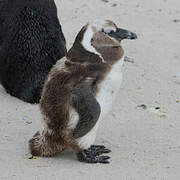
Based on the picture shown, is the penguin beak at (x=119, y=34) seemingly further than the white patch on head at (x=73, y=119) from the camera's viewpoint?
Yes

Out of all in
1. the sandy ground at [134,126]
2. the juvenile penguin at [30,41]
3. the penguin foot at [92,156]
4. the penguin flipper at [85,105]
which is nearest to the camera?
the penguin flipper at [85,105]

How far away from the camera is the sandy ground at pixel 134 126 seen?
126 inches

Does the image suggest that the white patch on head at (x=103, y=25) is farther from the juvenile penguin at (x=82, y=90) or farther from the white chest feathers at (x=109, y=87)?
the white chest feathers at (x=109, y=87)

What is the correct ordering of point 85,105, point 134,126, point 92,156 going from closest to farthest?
point 85,105
point 92,156
point 134,126

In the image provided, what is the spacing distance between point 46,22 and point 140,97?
3.10 ft

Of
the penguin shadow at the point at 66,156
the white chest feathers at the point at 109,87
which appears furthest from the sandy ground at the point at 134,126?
the white chest feathers at the point at 109,87

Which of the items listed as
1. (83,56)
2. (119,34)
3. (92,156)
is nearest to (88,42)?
(83,56)

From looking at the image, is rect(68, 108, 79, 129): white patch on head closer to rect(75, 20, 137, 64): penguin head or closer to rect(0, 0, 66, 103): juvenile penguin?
rect(75, 20, 137, 64): penguin head

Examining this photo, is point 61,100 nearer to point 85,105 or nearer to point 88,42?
point 85,105

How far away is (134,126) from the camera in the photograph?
394 cm

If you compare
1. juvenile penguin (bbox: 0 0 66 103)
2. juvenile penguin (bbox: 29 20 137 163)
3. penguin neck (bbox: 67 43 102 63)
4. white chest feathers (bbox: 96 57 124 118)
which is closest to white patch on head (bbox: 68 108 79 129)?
juvenile penguin (bbox: 29 20 137 163)

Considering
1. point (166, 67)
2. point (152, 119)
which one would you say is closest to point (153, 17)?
point (166, 67)

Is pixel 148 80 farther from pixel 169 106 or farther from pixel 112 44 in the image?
pixel 112 44

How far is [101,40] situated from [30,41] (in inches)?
53.4
